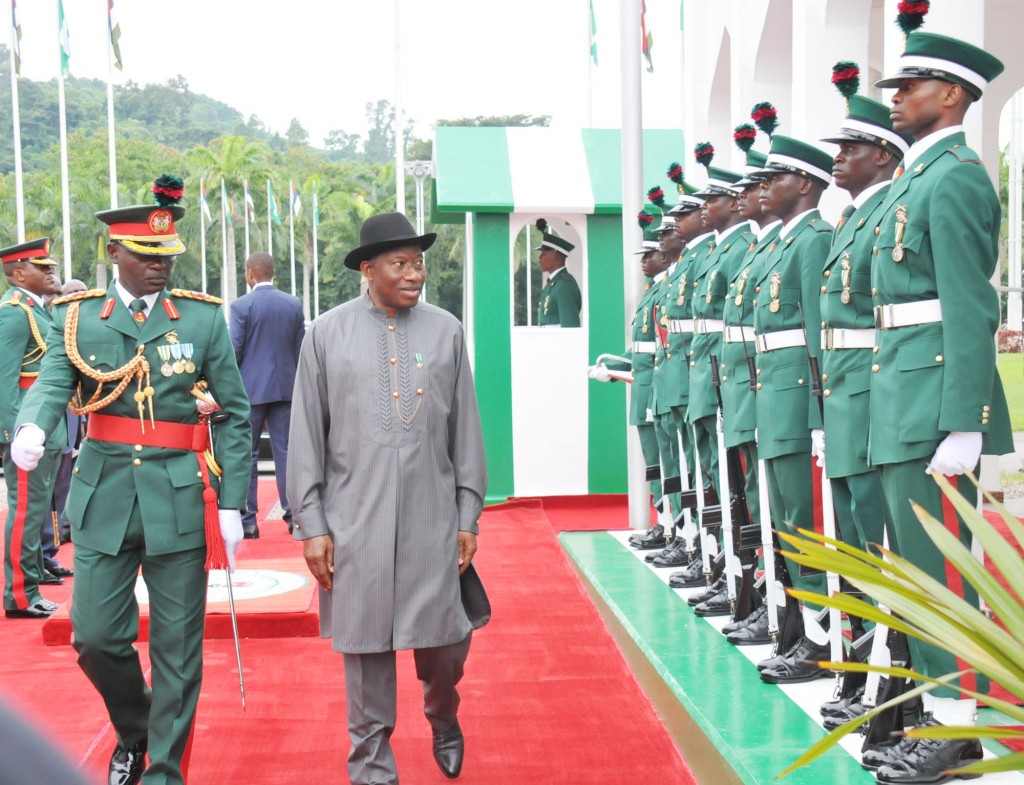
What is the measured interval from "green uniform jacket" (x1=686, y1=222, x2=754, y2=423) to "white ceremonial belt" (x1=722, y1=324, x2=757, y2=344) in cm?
46

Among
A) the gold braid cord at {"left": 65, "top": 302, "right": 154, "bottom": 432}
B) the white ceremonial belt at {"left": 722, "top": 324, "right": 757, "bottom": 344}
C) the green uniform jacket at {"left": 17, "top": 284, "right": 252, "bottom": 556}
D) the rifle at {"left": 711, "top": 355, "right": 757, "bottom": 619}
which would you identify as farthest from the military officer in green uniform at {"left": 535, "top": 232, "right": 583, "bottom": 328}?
the gold braid cord at {"left": 65, "top": 302, "right": 154, "bottom": 432}

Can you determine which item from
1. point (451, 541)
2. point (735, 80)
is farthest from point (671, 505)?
point (451, 541)

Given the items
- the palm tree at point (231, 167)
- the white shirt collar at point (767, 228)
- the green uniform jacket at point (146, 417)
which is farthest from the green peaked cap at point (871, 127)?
the palm tree at point (231, 167)

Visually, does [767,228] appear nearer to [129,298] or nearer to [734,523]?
[734,523]

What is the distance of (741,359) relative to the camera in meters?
5.66

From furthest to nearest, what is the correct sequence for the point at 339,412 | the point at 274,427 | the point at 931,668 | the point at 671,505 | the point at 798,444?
the point at 274,427
the point at 671,505
the point at 798,444
the point at 339,412
the point at 931,668

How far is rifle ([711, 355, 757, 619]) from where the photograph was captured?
582 centimetres

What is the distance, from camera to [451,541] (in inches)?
165

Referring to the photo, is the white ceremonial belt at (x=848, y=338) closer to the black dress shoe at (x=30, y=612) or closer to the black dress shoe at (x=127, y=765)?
the black dress shoe at (x=127, y=765)

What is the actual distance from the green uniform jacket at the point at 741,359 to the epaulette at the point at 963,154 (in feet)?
4.89

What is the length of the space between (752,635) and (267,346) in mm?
5344

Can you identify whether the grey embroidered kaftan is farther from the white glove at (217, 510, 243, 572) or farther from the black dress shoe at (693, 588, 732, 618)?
the black dress shoe at (693, 588, 732, 618)

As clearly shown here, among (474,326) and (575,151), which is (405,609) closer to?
(474,326)

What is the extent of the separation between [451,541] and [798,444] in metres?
1.56
